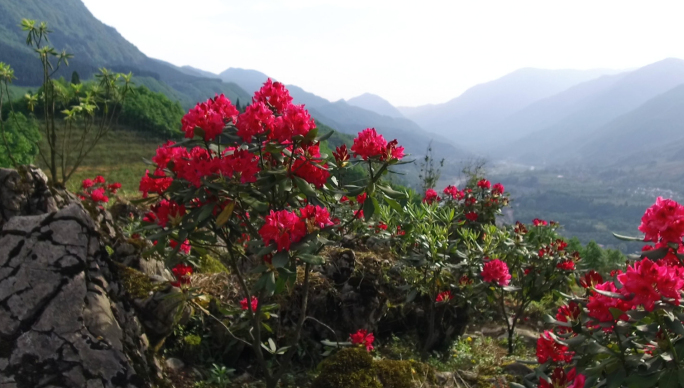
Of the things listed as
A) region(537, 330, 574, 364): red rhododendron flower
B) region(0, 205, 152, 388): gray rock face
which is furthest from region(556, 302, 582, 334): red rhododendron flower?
region(0, 205, 152, 388): gray rock face

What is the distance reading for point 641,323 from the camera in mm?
2076

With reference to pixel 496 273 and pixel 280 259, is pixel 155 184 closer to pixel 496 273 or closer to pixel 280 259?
pixel 280 259

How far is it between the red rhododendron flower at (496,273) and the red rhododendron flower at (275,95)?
2772 millimetres

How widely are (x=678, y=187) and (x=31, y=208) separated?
178 m

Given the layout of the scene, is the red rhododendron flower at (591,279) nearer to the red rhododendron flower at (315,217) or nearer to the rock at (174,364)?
the red rhododendron flower at (315,217)

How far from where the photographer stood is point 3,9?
162000 millimetres

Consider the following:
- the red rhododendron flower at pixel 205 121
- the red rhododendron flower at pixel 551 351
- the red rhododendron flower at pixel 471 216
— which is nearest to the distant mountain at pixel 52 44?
the red rhododendron flower at pixel 471 216

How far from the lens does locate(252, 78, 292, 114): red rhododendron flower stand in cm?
260

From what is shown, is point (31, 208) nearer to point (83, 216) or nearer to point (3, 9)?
point (83, 216)

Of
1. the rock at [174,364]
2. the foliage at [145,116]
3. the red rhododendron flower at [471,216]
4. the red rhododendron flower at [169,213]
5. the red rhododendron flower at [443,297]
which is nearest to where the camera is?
the red rhododendron flower at [169,213]

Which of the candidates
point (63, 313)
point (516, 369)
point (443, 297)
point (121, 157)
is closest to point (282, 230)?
point (63, 313)

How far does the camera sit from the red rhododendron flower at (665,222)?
1.90 meters

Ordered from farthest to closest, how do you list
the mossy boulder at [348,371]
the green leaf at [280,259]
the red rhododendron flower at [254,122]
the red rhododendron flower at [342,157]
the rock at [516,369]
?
the rock at [516,369] → the mossy boulder at [348,371] → the red rhododendron flower at [342,157] → the red rhododendron flower at [254,122] → the green leaf at [280,259]

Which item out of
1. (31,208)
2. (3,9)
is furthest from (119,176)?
(3,9)
